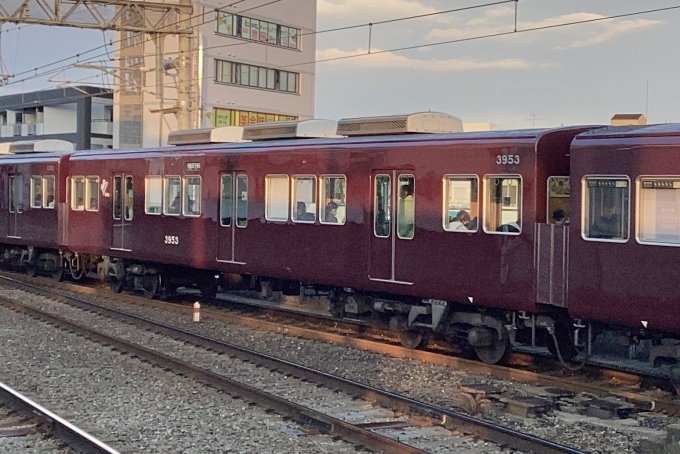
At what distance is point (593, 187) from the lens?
428 inches

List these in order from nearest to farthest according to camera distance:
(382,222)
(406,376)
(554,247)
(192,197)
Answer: (554,247)
(406,376)
(382,222)
(192,197)

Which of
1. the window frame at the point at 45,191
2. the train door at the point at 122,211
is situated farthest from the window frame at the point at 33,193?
the train door at the point at 122,211

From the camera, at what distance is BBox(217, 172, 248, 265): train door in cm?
1650

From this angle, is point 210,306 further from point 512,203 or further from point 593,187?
point 593,187

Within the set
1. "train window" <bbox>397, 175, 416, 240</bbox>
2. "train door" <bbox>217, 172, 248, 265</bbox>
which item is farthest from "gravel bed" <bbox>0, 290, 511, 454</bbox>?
"train window" <bbox>397, 175, 416, 240</bbox>

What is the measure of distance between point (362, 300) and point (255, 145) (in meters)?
3.53

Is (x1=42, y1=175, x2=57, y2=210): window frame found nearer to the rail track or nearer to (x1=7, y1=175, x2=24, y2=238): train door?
(x1=7, y1=175, x2=24, y2=238): train door

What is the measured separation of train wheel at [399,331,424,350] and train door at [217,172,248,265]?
12.2 feet

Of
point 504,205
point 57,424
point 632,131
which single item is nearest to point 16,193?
point 504,205

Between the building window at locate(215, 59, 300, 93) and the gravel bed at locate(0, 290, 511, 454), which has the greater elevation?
the building window at locate(215, 59, 300, 93)

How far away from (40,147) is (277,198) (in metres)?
12.4

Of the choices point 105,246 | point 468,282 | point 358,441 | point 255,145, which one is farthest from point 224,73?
point 358,441

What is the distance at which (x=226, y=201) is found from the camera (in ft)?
55.5

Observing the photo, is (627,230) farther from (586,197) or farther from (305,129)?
(305,129)
